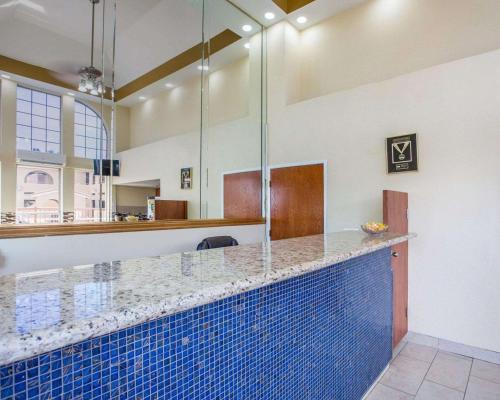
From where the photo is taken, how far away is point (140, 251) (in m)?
2.60

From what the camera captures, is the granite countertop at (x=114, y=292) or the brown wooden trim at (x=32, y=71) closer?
the granite countertop at (x=114, y=292)

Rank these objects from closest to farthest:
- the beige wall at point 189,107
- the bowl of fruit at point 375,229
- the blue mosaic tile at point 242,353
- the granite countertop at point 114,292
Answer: the granite countertop at point 114,292, the blue mosaic tile at point 242,353, the bowl of fruit at point 375,229, the beige wall at point 189,107

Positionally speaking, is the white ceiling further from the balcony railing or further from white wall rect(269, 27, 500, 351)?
white wall rect(269, 27, 500, 351)

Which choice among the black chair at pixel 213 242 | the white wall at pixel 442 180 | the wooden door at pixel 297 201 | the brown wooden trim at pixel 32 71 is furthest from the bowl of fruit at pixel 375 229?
the brown wooden trim at pixel 32 71

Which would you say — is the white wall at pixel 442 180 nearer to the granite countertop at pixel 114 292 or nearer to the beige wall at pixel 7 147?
the granite countertop at pixel 114 292

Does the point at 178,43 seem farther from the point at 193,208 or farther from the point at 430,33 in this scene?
the point at 430,33

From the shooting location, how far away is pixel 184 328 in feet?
2.76

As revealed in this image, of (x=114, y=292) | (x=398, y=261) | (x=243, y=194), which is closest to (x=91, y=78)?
(x=243, y=194)

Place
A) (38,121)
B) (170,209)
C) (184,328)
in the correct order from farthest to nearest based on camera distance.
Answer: (170,209), (38,121), (184,328)

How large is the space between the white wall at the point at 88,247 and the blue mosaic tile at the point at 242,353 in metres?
1.69

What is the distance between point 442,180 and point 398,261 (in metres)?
0.90

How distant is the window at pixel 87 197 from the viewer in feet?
9.48

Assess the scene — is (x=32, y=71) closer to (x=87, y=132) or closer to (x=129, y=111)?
(x=87, y=132)

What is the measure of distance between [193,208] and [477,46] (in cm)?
395
